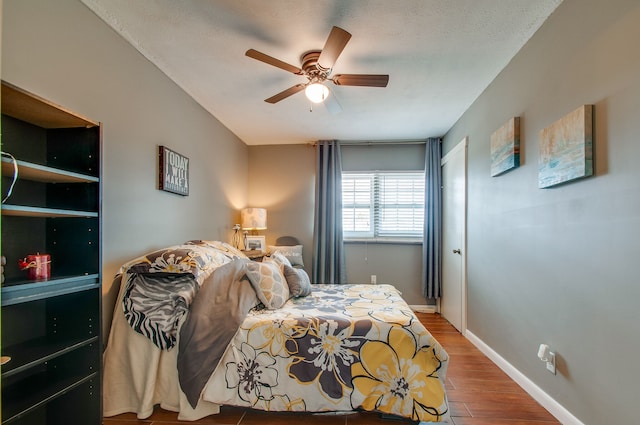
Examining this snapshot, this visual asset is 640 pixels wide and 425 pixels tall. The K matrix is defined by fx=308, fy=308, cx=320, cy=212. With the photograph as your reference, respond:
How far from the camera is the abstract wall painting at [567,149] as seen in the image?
1.59 metres

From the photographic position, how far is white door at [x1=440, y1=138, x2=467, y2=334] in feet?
11.3

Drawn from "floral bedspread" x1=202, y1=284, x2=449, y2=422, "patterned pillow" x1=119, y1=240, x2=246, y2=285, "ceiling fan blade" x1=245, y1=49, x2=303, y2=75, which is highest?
"ceiling fan blade" x1=245, y1=49, x2=303, y2=75

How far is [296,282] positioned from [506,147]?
2.00 meters

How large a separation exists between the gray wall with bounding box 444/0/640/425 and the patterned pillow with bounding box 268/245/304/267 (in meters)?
2.45

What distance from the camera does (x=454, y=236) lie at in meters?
3.80

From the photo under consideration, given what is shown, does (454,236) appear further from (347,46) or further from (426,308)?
(347,46)

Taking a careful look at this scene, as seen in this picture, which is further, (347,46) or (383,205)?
(383,205)

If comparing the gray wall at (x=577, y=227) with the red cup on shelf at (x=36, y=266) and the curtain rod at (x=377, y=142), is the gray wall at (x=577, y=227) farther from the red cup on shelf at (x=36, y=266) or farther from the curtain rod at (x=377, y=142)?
the red cup on shelf at (x=36, y=266)

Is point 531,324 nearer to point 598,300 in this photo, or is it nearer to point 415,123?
point 598,300

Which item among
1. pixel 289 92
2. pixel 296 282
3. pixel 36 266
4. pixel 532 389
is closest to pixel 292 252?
pixel 296 282

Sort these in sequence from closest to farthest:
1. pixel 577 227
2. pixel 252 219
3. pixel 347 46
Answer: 1. pixel 577 227
2. pixel 347 46
3. pixel 252 219

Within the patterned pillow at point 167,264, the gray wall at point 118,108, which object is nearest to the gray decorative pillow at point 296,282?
the patterned pillow at point 167,264

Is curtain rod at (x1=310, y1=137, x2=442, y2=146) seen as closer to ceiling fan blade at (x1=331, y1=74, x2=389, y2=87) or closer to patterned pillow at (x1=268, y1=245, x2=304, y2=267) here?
patterned pillow at (x1=268, y1=245, x2=304, y2=267)

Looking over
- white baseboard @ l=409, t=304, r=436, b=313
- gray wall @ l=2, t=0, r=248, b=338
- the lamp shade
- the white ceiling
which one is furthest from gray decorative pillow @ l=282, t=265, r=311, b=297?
white baseboard @ l=409, t=304, r=436, b=313
